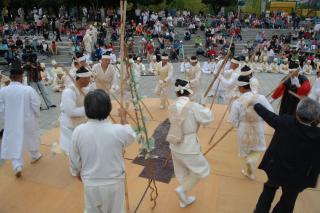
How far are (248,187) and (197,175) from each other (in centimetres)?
106

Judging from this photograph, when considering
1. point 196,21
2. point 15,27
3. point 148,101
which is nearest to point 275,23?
point 196,21

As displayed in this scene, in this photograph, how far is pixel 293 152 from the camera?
9.07 feet

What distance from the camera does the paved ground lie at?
703 cm

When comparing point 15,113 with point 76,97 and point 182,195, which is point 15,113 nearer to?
point 76,97

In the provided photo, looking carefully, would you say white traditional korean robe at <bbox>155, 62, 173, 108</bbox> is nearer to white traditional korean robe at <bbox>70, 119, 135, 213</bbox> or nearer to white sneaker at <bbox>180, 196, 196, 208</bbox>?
white sneaker at <bbox>180, 196, 196, 208</bbox>

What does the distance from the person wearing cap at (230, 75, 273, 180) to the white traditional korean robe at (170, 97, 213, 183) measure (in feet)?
2.64

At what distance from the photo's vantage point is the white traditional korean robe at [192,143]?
3.38 meters

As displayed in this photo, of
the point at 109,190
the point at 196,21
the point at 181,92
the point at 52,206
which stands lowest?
the point at 52,206

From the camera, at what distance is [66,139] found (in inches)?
168

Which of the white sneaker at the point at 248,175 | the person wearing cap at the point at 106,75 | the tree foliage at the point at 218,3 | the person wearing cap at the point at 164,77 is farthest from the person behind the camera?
the tree foliage at the point at 218,3

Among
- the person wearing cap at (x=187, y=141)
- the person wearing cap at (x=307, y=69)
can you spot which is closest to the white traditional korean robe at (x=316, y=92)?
the person wearing cap at (x=187, y=141)

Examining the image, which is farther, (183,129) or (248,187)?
(248,187)

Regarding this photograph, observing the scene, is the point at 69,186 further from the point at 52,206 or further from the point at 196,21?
the point at 196,21

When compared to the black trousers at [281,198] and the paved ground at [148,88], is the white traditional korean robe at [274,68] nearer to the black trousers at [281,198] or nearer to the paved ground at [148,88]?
the paved ground at [148,88]
